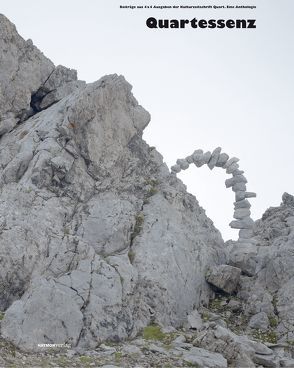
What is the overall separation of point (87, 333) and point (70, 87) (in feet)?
84.0

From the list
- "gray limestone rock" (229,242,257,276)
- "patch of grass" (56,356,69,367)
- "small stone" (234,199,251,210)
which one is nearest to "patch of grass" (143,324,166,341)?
"patch of grass" (56,356,69,367)

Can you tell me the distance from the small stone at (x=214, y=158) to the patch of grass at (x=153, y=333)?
25.4 m

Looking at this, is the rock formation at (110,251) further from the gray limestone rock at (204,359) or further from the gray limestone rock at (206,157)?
the gray limestone rock at (206,157)

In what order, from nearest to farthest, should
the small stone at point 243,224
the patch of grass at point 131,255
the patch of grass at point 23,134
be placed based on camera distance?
the patch of grass at point 131,255, the patch of grass at point 23,134, the small stone at point 243,224

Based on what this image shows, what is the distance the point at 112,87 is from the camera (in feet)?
115

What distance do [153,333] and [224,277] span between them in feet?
28.6

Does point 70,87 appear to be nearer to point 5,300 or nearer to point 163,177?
point 163,177

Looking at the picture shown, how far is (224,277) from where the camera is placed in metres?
30.5

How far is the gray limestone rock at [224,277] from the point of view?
3041 centimetres

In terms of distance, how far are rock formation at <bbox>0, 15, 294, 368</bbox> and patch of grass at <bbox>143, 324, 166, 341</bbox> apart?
11cm

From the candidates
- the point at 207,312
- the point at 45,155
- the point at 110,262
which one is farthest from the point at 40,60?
the point at 207,312

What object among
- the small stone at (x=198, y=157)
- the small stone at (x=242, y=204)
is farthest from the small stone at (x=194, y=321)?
the small stone at (x=198, y=157)

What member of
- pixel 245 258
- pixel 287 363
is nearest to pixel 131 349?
pixel 287 363

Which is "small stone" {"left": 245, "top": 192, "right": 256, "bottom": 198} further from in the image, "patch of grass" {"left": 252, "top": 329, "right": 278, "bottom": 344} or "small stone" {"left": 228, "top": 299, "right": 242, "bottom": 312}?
"patch of grass" {"left": 252, "top": 329, "right": 278, "bottom": 344}
